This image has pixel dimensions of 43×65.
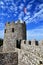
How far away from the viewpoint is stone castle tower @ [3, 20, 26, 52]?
17047 millimetres

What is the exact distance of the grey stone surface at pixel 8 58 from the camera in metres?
12.5

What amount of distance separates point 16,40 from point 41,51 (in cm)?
755

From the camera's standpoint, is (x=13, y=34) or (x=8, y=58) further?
(x=13, y=34)

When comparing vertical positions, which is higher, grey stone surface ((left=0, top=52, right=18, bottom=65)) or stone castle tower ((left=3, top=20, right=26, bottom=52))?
stone castle tower ((left=3, top=20, right=26, bottom=52))

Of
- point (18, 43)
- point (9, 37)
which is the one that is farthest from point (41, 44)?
point (9, 37)

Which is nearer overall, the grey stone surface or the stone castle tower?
the grey stone surface

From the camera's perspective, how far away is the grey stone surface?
1246 cm

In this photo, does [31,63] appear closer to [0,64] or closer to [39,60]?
[39,60]

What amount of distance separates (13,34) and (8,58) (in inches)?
201

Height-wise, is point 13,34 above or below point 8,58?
above

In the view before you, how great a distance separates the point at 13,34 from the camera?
680 inches

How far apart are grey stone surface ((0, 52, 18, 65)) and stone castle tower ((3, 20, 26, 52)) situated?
341 centimetres

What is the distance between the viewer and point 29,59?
1017 cm

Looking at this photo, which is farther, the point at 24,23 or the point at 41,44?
the point at 24,23
